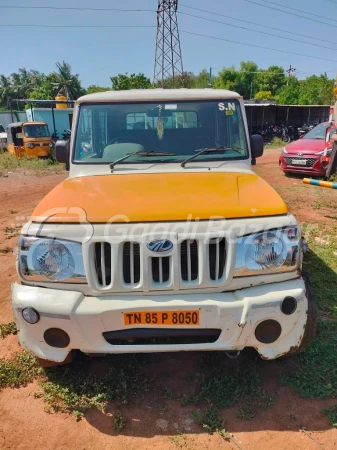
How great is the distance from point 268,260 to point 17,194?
925 cm

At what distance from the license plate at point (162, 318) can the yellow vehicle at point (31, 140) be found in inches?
625

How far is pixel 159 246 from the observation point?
2297 millimetres

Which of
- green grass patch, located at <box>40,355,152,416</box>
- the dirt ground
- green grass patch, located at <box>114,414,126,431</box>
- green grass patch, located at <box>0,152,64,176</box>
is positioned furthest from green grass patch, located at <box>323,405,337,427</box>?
green grass patch, located at <box>0,152,64,176</box>

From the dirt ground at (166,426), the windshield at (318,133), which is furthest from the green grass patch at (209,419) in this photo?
the windshield at (318,133)

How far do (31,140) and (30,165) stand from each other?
1719 mm

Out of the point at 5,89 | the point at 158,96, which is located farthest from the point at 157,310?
the point at 5,89

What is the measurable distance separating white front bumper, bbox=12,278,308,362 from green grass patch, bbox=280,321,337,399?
0.59m

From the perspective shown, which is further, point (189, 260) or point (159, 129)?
point (159, 129)

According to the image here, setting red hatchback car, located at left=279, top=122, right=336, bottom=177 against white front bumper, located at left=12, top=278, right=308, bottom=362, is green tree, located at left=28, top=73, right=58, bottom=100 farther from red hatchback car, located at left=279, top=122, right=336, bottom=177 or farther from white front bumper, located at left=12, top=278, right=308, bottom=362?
white front bumper, located at left=12, top=278, right=308, bottom=362

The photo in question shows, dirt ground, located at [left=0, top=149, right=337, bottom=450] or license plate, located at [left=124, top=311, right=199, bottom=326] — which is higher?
license plate, located at [left=124, top=311, right=199, bottom=326]

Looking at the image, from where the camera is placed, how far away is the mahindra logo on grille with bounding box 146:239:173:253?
2.29 meters

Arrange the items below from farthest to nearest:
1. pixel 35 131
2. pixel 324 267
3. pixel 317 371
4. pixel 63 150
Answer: pixel 35 131 < pixel 324 267 < pixel 63 150 < pixel 317 371

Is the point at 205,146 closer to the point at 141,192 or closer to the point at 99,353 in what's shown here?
the point at 141,192

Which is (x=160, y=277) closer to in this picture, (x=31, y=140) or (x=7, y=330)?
(x=7, y=330)
